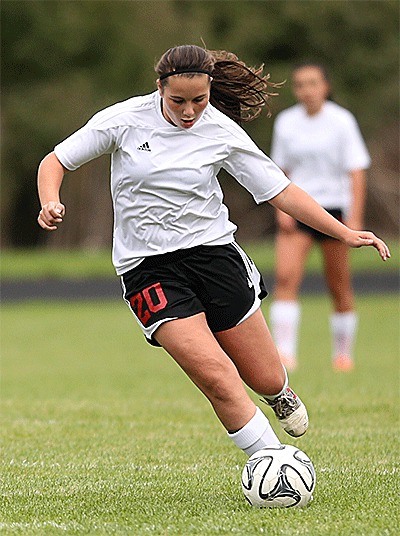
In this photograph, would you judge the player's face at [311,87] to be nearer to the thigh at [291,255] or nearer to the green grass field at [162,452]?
the thigh at [291,255]

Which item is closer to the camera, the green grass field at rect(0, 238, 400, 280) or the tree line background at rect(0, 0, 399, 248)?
the green grass field at rect(0, 238, 400, 280)

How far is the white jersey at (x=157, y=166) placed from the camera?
16.2 ft

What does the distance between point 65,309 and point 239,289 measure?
15.5 m

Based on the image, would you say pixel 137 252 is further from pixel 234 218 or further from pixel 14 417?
pixel 234 218

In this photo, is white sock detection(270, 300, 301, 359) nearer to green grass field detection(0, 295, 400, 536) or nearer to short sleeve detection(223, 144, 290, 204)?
green grass field detection(0, 295, 400, 536)

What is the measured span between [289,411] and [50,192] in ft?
5.14

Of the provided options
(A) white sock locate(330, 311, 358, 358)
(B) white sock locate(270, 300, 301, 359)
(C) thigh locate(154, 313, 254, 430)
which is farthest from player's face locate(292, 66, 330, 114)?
(C) thigh locate(154, 313, 254, 430)

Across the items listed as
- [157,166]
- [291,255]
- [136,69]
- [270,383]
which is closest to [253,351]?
[270,383]

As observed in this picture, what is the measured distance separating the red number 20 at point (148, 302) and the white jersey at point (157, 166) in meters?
0.16

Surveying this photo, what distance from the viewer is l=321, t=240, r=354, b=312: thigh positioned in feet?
32.2

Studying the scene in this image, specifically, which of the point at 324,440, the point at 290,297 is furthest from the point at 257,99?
the point at 290,297

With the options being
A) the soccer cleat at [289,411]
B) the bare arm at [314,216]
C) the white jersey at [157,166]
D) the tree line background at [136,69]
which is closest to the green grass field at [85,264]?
the tree line background at [136,69]

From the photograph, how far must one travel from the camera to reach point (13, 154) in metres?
32.6

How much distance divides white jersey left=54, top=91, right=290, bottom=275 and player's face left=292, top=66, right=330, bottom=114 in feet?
16.2
